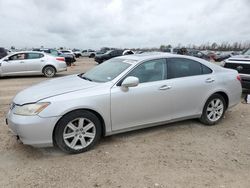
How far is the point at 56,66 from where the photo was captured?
13641 millimetres

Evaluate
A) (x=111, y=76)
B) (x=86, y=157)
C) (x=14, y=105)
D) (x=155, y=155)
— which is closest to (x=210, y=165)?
(x=155, y=155)

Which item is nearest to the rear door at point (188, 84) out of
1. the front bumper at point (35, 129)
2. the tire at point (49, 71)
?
the front bumper at point (35, 129)

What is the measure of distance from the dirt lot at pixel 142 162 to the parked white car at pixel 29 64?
8753mm

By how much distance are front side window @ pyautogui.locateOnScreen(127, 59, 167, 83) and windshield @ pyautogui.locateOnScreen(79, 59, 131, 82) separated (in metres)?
0.22

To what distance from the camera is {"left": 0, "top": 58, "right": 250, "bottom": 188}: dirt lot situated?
3137 millimetres

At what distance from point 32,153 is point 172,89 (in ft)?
8.50

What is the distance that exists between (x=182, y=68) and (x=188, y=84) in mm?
347

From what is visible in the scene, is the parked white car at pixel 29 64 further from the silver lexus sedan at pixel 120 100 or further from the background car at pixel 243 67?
the background car at pixel 243 67

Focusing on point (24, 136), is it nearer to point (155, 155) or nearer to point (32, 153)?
point (32, 153)

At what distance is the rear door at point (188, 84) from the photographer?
4.62 meters

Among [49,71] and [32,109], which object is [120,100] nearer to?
[32,109]

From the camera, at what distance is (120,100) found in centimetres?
404

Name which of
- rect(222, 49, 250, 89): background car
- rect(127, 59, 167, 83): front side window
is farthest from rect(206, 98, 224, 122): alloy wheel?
rect(222, 49, 250, 89): background car

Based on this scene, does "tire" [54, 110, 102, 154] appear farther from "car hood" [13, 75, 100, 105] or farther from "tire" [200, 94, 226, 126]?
"tire" [200, 94, 226, 126]
